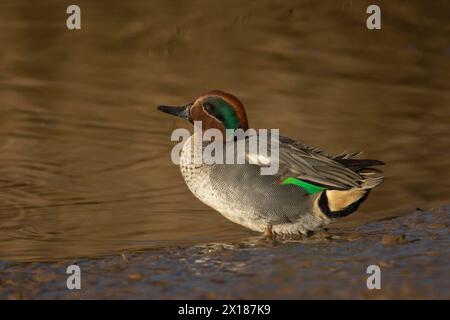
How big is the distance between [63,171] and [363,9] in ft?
16.2

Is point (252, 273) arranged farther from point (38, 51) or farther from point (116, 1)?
point (116, 1)

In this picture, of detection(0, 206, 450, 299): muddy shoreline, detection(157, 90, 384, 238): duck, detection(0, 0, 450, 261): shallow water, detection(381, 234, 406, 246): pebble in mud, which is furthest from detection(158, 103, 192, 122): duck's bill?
detection(381, 234, 406, 246): pebble in mud

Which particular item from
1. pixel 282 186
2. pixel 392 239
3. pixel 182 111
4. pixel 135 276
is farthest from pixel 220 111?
pixel 135 276

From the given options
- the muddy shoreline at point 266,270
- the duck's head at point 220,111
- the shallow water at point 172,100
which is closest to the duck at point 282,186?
the duck's head at point 220,111

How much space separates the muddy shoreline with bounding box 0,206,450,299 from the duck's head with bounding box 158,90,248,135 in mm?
624

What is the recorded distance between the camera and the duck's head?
5.70 meters

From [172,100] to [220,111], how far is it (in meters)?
2.85

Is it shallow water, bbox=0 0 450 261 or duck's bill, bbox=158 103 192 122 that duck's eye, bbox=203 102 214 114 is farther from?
shallow water, bbox=0 0 450 261

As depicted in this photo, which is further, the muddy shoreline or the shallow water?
the shallow water

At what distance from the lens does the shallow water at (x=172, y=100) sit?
607cm

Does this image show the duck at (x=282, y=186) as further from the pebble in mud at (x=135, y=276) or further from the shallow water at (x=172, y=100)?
the pebble in mud at (x=135, y=276)

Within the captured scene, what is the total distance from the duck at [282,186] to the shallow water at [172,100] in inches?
11.3

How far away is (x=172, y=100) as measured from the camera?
8.52 m
